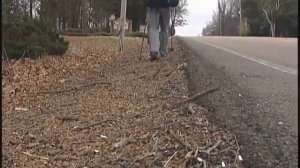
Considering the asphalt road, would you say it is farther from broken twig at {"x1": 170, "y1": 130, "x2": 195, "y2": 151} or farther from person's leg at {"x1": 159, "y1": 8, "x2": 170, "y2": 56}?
person's leg at {"x1": 159, "y1": 8, "x2": 170, "y2": 56}

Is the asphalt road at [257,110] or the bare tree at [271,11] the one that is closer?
the asphalt road at [257,110]

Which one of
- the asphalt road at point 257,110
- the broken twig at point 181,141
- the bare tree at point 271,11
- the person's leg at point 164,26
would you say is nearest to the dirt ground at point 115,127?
the broken twig at point 181,141

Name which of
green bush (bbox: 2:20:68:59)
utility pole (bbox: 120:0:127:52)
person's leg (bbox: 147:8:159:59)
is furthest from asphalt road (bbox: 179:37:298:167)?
utility pole (bbox: 120:0:127:52)

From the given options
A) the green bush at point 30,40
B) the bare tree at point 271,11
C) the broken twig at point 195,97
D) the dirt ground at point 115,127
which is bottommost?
the dirt ground at point 115,127

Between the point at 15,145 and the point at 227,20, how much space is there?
11671 centimetres

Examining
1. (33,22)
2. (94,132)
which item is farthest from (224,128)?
(33,22)

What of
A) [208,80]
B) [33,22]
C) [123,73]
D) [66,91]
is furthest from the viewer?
[33,22]

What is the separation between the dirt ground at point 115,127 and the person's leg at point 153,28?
1126mm

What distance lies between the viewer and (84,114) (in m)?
5.89

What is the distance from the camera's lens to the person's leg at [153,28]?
31.3 feet

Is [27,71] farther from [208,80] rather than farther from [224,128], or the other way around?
[224,128]

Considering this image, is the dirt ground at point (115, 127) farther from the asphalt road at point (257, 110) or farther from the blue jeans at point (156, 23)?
the blue jeans at point (156, 23)

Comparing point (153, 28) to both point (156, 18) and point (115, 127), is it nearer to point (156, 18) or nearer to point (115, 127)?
point (156, 18)

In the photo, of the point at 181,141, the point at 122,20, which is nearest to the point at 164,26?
the point at 181,141
